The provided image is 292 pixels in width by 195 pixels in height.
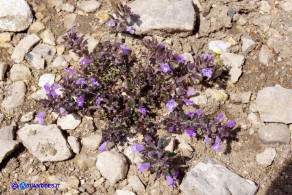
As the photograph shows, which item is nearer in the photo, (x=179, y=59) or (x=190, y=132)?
(x=190, y=132)

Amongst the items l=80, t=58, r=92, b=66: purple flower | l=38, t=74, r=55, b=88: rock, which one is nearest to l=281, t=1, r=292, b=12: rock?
l=80, t=58, r=92, b=66: purple flower

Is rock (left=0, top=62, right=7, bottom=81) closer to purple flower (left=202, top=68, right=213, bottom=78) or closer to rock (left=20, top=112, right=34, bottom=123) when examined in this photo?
rock (left=20, top=112, right=34, bottom=123)

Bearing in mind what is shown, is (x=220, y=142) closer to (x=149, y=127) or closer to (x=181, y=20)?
(x=149, y=127)

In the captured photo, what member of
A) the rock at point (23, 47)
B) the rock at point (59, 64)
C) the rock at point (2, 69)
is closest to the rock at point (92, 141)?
the rock at point (59, 64)

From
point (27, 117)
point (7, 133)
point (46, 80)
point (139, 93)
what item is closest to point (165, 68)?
point (139, 93)

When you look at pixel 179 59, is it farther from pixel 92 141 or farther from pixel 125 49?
pixel 92 141

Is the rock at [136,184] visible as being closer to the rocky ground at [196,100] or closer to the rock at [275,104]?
the rocky ground at [196,100]

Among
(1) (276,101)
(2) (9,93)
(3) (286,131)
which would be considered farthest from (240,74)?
(2) (9,93)
